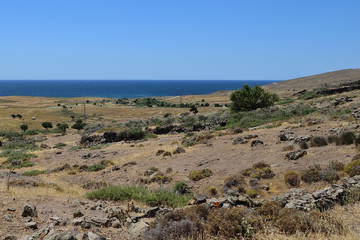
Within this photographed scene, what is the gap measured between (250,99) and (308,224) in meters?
36.1

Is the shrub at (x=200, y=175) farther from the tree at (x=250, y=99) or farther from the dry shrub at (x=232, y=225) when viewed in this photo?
the tree at (x=250, y=99)

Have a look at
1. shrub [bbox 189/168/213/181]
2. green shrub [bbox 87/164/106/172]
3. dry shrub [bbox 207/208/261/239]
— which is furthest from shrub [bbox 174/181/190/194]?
green shrub [bbox 87/164/106/172]

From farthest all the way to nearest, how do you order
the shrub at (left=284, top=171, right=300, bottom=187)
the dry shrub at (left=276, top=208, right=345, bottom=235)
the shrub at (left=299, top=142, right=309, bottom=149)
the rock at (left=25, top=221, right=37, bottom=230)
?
the shrub at (left=299, top=142, right=309, bottom=149), the shrub at (left=284, top=171, right=300, bottom=187), the rock at (left=25, top=221, right=37, bottom=230), the dry shrub at (left=276, top=208, right=345, bottom=235)

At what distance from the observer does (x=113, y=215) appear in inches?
325

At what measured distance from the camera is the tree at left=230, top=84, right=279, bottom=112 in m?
41.2

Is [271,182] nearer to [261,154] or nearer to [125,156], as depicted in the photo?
[261,154]

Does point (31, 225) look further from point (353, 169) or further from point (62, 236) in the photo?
point (353, 169)

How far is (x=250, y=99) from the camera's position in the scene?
41.2m

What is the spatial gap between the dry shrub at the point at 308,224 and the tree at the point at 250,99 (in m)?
35.5

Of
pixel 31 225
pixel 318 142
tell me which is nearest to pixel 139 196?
pixel 31 225

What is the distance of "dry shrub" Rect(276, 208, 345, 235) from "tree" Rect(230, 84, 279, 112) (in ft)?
116

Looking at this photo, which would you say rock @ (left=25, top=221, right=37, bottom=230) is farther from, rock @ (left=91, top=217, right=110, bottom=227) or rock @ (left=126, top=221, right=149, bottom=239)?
rock @ (left=126, top=221, right=149, bottom=239)

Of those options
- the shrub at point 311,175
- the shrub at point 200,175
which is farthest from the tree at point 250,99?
the shrub at point 311,175

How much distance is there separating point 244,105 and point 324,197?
3444 cm
